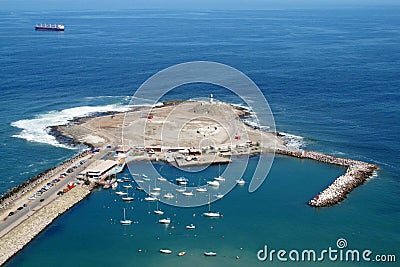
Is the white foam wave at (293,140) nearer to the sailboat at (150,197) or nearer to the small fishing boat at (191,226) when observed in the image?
the sailboat at (150,197)

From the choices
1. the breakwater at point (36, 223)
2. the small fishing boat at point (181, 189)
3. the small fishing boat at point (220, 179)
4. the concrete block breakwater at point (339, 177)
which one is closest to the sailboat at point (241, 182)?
the small fishing boat at point (220, 179)

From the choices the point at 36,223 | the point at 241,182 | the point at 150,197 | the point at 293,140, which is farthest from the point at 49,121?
the point at 293,140

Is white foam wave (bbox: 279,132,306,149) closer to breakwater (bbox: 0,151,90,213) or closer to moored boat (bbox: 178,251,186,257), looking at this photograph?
breakwater (bbox: 0,151,90,213)

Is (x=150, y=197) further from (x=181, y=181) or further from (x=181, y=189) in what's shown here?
(x=181, y=181)

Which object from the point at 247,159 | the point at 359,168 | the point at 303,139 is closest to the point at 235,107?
the point at 303,139

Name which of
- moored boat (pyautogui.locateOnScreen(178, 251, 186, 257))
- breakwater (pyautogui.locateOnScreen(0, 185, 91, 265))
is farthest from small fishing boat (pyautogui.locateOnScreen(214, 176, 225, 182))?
moored boat (pyautogui.locateOnScreen(178, 251, 186, 257))

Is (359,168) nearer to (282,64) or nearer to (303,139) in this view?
(303,139)
